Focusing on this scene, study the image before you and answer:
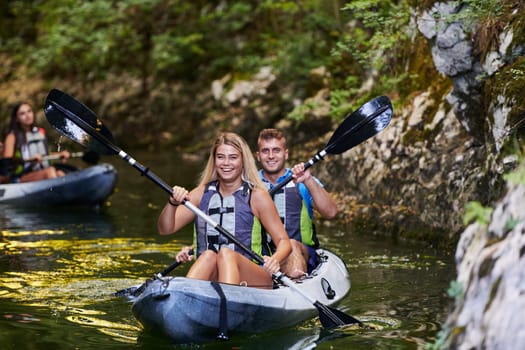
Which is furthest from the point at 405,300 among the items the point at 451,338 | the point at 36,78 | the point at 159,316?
the point at 36,78

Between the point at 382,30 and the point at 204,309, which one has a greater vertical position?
the point at 382,30

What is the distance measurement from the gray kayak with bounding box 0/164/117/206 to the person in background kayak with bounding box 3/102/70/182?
304 mm

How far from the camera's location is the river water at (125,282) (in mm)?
4914

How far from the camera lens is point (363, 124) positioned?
6.42m

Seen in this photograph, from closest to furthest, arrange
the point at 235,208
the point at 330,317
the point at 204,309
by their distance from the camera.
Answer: the point at 204,309
the point at 330,317
the point at 235,208

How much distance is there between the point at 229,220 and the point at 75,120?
5.01 ft

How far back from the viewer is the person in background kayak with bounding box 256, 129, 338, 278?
6176 millimetres

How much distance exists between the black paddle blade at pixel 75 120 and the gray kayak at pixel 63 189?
450 cm

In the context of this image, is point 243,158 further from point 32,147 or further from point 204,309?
point 32,147

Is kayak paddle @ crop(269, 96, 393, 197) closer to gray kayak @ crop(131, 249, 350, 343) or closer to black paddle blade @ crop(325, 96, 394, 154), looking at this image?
black paddle blade @ crop(325, 96, 394, 154)

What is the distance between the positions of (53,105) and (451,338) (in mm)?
3708

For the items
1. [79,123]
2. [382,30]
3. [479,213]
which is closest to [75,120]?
[79,123]

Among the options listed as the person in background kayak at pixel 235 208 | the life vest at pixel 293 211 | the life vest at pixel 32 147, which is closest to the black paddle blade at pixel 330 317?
the person in background kayak at pixel 235 208

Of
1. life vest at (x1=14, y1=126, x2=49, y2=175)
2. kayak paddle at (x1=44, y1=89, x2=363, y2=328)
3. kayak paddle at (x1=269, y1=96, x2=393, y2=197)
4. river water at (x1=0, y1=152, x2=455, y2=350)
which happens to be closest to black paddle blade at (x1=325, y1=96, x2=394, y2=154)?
kayak paddle at (x1=269, y1=96, x2=393, y2=197)
